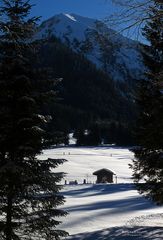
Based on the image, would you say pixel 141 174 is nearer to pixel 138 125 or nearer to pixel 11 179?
pixel 138 125

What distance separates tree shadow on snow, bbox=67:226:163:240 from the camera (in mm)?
14029

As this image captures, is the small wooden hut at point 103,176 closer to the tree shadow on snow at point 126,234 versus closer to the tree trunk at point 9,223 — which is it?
the tree shadow on snow at point 126,234

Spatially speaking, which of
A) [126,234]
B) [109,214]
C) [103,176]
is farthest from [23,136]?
[103,176]

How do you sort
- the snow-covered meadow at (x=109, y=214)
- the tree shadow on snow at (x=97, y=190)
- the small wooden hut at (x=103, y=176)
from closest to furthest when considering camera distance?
the snow-covered meadow at (x=109, y=214), the tree shadow on snow at (x=97, y=190), the small wooden hut at (x=103, y=176)

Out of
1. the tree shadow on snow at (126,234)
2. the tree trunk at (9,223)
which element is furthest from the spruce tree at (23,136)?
the tree shadow on snow at (126,234)

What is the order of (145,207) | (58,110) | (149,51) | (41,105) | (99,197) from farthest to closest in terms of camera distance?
(58,110), (99,197), (145,207), (149,51), (41,105)

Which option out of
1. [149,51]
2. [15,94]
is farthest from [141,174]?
[15,94]

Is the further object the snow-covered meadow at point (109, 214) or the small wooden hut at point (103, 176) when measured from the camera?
the small wooden hut at point (103, 176)

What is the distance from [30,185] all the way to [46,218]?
0.99 metres

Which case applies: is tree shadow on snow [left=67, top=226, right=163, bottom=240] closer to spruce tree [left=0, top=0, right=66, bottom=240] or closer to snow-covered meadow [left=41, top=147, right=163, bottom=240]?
snow-covered meadow [left=41, top=147, right=163, bottom=240]

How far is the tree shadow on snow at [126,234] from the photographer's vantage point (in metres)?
14.0

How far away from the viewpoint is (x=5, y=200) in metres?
10.9

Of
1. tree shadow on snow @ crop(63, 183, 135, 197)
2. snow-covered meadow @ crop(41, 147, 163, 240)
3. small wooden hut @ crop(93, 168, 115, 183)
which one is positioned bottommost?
snow-covered meadow @ crop(41, 147, 163, 240)

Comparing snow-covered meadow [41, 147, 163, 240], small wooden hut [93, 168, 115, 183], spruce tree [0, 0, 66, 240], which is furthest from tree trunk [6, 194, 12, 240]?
small wooden hut [93, 168, 115, 183]
